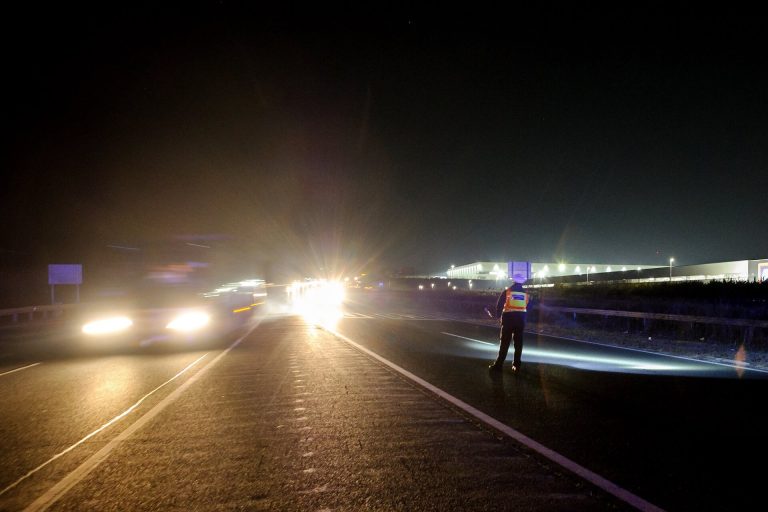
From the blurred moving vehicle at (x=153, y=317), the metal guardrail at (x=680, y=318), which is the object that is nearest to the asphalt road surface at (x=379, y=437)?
the metal guardrail at (x=680, y=318)

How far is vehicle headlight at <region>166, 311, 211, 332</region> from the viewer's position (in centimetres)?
1855

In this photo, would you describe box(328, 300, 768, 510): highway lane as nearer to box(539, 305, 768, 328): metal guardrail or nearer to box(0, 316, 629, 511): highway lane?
box(0, 316, 629, 511): highway lane

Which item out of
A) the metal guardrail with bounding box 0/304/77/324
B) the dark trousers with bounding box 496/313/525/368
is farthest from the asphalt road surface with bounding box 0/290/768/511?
the metal guardrail with bounding box 0/304/77/324

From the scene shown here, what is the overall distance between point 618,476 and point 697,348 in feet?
44.1

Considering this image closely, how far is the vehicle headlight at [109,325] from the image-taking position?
698 inches

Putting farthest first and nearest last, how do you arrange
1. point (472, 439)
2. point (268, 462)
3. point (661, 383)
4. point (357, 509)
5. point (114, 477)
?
1. point (661, 383)
2. point (472, 439)
3. point (268, 462)
4. point (114, 477)
5. point (357, 509)

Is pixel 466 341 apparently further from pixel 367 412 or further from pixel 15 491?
pixel 15 491

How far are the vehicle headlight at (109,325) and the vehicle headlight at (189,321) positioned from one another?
4.47ft

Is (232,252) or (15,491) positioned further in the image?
(232,252)

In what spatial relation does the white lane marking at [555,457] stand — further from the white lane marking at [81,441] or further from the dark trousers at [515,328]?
the white lane marking at [81,441]

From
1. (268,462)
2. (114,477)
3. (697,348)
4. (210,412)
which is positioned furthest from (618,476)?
(697,348)

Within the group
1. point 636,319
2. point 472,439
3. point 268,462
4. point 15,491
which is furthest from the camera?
point 636,319

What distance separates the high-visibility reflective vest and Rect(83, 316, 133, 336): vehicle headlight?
1336cm

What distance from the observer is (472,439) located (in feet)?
18.2
